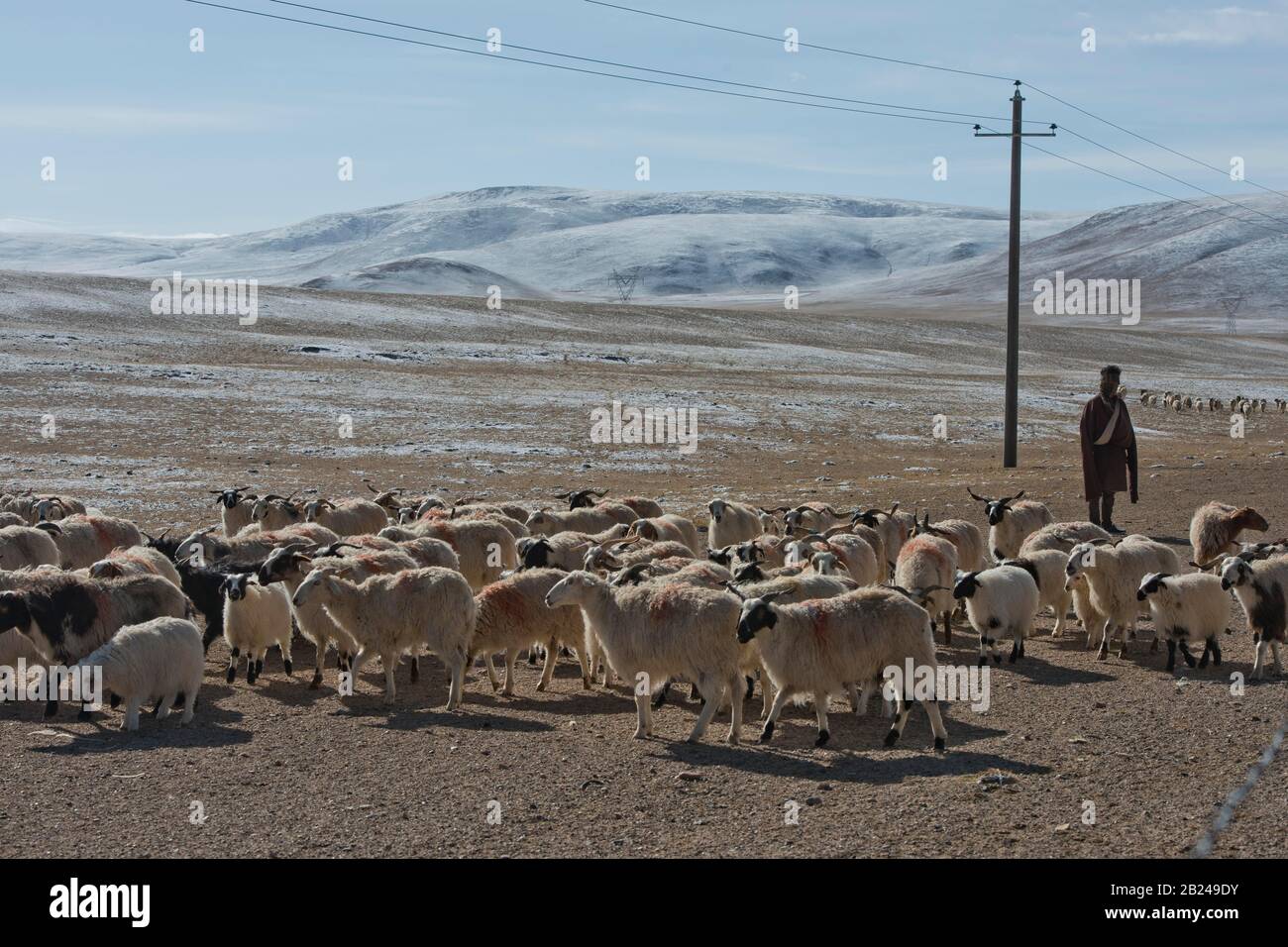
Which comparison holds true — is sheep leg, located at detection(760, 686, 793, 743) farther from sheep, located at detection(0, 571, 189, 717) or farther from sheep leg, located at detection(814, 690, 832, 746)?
sheep, located at detection(0, 571, 189, 717)

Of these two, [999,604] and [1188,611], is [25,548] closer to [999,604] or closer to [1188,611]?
[999,604]

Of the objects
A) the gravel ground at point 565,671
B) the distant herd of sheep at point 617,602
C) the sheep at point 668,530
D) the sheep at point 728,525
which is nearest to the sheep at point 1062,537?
the distant herd of sheep at point 617,602

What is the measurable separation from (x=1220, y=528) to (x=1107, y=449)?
2.83 m

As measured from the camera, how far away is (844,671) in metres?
9.57

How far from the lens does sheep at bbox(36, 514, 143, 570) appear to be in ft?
50.0

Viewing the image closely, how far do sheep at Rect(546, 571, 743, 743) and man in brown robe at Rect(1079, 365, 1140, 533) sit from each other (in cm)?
1024

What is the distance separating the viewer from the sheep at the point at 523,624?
449 inches

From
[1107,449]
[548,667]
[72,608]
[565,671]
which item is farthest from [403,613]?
[1107,449]

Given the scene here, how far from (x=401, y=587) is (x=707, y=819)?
4439mm

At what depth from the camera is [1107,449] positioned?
1864cm

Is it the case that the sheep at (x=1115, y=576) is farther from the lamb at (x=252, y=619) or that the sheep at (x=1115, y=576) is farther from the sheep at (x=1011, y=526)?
the lamb at (x=252, y=619)

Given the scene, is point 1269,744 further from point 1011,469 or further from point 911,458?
point 911,458

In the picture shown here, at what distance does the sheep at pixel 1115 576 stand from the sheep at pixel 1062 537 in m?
1.32

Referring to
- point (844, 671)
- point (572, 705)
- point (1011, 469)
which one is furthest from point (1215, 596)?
point (1011, 469)
